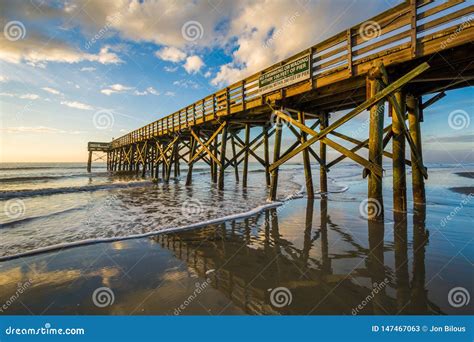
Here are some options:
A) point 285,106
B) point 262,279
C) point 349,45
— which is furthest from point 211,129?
point 262,279

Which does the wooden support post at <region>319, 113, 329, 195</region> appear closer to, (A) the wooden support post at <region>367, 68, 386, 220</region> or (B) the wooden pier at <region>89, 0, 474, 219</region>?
(B) the wooden pier at <region>89, 0, 474, 219</region>

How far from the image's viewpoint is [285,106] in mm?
8258
